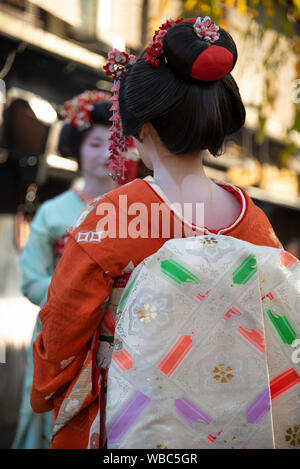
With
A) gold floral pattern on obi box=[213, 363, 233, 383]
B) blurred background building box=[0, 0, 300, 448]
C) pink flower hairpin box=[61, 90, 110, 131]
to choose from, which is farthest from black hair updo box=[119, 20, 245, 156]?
blurred background building box=[0, 0, 300, 448]

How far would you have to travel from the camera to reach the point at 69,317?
5.16 ft

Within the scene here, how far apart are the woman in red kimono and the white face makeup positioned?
1.45 m

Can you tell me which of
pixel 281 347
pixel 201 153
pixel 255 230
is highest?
pixel 201 153

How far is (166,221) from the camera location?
1590 mm

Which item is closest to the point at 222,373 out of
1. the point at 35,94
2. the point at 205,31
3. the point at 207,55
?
the point at 207,55

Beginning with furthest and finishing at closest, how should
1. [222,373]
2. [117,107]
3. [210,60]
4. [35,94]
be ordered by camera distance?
[35,94]
[117,107]
[210,60]
[222,373]

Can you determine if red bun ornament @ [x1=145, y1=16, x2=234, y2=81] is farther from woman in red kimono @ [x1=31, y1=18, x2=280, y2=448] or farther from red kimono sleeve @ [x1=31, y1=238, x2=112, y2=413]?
red kimono sleeve @ [x1=31, y1=238, x2=112, y2=413]

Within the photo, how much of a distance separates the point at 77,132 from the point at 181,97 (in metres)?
1.82

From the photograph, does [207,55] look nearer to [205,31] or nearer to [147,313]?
[205,31]

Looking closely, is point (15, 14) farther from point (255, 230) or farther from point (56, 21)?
point (255, 230)

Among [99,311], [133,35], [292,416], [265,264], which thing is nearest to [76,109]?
[99,311]

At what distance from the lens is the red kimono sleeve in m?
1.57

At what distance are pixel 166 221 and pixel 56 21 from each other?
17.9 feet

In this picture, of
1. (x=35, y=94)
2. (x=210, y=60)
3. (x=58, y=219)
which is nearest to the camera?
(x=210, y=60)
